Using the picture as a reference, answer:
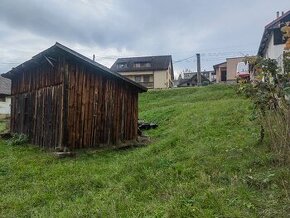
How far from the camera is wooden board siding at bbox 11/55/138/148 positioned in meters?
10.7

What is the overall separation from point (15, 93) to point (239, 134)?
10919 mm

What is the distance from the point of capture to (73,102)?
35.5ft

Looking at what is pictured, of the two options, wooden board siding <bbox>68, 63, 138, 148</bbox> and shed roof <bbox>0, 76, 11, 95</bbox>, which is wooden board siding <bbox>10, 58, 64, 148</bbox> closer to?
wooden board siding <bbox>68, 63, 138, 148</bbox>

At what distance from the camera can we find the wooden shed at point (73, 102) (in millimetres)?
10648

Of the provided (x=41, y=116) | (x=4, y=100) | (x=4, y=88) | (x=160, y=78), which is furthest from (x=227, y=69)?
(x=41, y=116)

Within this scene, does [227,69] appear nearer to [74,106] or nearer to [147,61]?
[147,61]

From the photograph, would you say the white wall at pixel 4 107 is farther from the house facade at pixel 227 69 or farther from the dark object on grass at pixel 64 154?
the house facade at pixel 227 69

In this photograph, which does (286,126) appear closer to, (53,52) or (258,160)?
(258,160)

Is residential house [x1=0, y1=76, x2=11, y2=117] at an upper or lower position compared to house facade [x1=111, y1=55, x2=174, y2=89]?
lower

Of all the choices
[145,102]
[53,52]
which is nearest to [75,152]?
[53,52]

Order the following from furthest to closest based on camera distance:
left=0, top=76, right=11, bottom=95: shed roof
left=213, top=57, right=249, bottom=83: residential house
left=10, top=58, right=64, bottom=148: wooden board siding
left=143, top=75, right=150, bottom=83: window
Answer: left=213, top=57, right=249, bottom=83: residential house < left=143, top=75, right=150, bottom=83: window < left=0, top=76, right=11, bottom=95: shed roof < left=10, top=58, right=64, bottom=148: wooden board siding

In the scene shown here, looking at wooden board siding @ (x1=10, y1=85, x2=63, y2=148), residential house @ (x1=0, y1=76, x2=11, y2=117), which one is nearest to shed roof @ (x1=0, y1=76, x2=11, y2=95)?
residential house @ (x1=0, y1=76, x2=11, y2=117)

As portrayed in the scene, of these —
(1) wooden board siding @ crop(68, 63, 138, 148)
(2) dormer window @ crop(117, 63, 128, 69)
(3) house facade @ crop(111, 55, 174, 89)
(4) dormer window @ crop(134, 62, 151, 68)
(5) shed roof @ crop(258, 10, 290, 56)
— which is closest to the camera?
(1) wooden board siding @ crop(68, 63, 138, 148)

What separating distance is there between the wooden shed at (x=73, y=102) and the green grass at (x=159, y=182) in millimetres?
963
